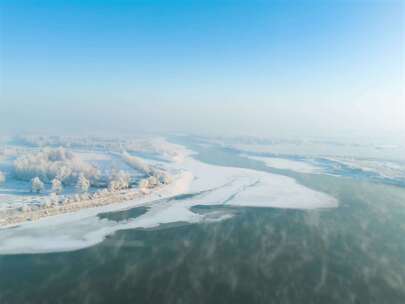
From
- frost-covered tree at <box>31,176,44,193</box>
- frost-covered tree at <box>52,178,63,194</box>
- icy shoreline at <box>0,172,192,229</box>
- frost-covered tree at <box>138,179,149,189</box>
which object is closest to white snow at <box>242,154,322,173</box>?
icy shoreline at <box>0,172,192,229</box>

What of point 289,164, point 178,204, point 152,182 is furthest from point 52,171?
point 289,164

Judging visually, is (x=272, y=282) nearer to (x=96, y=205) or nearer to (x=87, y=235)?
(x=87, y=235)

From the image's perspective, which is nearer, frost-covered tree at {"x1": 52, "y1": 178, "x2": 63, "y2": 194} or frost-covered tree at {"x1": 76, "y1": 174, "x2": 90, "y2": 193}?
frost-covered tree at {"x1": 52, "y1": 178, "x2": 63, "y2": 194}

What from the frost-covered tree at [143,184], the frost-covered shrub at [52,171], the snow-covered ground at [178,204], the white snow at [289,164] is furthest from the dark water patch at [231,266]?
the white snow at [289,164]

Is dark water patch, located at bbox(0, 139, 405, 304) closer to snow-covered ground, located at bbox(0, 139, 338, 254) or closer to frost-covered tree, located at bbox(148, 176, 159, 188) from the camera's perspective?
snow-covered ground, located at bbox(0, 139, 338, 254)

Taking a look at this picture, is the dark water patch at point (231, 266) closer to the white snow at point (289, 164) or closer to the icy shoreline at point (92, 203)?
the icy shoreline at point (92, 203)

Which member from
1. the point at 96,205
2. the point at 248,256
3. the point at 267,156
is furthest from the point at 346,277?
the point at 267,156

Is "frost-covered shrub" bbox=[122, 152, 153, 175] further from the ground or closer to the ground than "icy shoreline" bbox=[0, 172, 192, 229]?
further from the ground
